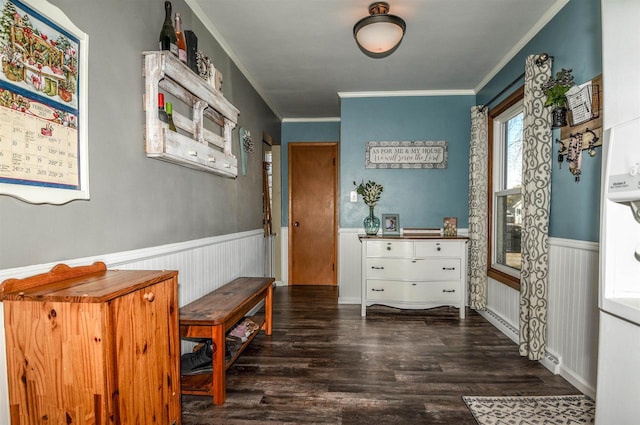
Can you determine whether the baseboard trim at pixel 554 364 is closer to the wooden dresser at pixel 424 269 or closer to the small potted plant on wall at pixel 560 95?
the wooden dresser at pixel 424 269

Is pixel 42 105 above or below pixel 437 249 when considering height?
above

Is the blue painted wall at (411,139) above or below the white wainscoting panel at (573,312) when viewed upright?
above

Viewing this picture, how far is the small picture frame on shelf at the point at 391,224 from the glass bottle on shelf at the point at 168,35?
2.84 meters

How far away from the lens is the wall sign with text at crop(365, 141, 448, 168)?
13.6 ft

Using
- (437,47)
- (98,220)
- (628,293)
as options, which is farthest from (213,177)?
(628,293)

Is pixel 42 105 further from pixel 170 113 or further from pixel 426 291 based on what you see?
pixel 426 291

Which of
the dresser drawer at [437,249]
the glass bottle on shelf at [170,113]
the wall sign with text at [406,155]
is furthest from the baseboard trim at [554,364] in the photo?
the glass bottle on shelf at [170,113]

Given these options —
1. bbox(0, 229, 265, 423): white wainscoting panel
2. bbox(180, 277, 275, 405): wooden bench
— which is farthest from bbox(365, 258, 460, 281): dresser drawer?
bbox(180, 277, 275, 405): wooden bench

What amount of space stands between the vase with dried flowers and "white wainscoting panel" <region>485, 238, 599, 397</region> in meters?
1.79

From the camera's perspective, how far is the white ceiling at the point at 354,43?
243 cm

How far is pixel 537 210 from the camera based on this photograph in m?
2.45

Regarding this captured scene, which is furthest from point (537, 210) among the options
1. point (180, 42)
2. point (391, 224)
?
point (180, 42)

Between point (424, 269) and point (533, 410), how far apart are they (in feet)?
5.87

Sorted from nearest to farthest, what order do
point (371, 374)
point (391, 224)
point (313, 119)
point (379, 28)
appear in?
point (371, 374) → point (379, 28) → point (391, 224) → point (313, 119)
